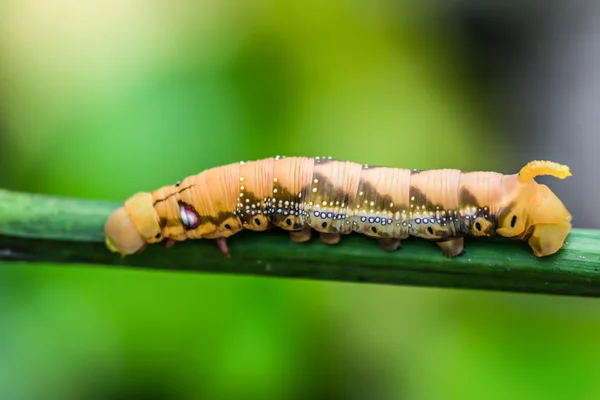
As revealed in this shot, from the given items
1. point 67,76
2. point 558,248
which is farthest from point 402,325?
point 67,76

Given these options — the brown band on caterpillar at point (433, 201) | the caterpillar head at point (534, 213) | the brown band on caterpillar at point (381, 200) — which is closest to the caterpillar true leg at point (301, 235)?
the brown band on caterpillar at point (381, 200)

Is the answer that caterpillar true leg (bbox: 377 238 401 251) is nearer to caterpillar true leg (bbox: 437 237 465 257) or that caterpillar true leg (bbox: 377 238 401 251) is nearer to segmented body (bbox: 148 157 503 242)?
segmented body (bbox: 148 157 503 242)

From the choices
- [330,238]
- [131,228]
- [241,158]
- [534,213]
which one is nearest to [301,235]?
[330,238]

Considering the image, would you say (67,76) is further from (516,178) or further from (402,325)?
(516,178)

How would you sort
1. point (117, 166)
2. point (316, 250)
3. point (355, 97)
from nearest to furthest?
point (316, 250) → point (117, 166) → point (355, 97)

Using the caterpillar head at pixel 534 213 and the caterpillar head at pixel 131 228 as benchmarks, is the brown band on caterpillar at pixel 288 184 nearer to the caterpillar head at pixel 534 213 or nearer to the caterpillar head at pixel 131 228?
the caterpillar head at pixel 131 228

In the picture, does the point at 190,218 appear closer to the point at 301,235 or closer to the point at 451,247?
the point at 301,235
